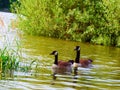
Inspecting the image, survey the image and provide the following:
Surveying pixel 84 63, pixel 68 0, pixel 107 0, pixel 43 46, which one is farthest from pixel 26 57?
pixel 68 0

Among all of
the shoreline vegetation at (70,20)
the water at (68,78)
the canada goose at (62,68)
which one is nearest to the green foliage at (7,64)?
the water at (68,78)

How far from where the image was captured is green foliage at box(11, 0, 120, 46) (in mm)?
35044

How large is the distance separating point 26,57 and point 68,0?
16.1m

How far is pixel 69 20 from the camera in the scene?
3688 cm

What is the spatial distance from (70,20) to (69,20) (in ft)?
0.42

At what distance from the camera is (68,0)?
3741cm

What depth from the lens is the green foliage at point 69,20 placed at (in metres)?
35.0

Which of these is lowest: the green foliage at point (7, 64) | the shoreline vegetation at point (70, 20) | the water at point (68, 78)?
the water at point (68, 78)

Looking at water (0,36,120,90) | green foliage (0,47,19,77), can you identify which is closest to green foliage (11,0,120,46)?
water (0,36,120,90)

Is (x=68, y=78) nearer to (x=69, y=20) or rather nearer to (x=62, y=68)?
(x=62, y=68)

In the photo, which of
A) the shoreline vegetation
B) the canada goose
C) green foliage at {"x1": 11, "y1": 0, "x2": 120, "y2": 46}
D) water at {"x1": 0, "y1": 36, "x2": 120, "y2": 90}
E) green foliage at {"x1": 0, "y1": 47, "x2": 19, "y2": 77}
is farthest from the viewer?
green foliage at {"x1": 11, "y1": 0, "x2": 120, "y2": 46}

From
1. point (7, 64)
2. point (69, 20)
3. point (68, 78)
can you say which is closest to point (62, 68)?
point (68, 78)

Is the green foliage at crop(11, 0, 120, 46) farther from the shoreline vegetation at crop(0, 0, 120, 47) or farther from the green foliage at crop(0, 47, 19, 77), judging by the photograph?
the green foliage at crop(0, 47, 19, 77)

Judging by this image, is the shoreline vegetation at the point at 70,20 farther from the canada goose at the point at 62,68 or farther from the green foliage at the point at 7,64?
the green foliage at the point at 7,64
